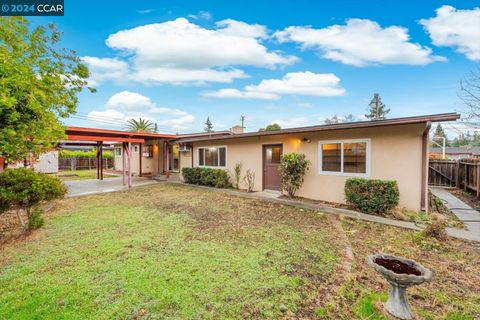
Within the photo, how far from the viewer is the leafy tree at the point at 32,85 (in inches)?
126

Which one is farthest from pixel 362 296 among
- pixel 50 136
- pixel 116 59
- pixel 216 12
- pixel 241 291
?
pixel 116 59

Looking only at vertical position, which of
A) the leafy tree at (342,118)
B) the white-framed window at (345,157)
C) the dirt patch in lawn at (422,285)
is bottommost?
the dirt patch in lawn at (422,285)

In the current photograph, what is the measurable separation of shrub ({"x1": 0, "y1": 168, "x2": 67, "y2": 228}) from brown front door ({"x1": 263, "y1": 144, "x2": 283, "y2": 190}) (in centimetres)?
722

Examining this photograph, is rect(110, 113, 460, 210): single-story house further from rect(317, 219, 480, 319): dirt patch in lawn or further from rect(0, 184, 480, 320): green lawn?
rect(317, 219, 480, 319): dirt patch in lawn

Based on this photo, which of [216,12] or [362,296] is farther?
[216,12]

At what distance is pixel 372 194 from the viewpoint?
6367mm

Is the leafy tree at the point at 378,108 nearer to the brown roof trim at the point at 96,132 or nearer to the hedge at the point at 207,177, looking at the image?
the hedge at the point at 207,177

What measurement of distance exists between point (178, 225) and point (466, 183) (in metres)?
12.7

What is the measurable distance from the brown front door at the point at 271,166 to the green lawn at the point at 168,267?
11.3 feet

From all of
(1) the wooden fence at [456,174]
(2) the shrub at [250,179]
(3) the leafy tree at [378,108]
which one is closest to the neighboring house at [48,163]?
(2) the shrub at [250,179]

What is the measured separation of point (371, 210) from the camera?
252 inches

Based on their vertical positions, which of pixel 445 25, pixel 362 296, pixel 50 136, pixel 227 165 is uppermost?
pixel 445 25

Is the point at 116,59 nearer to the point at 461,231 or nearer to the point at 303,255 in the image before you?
the point at 303,255

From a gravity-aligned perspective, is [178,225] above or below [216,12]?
below
